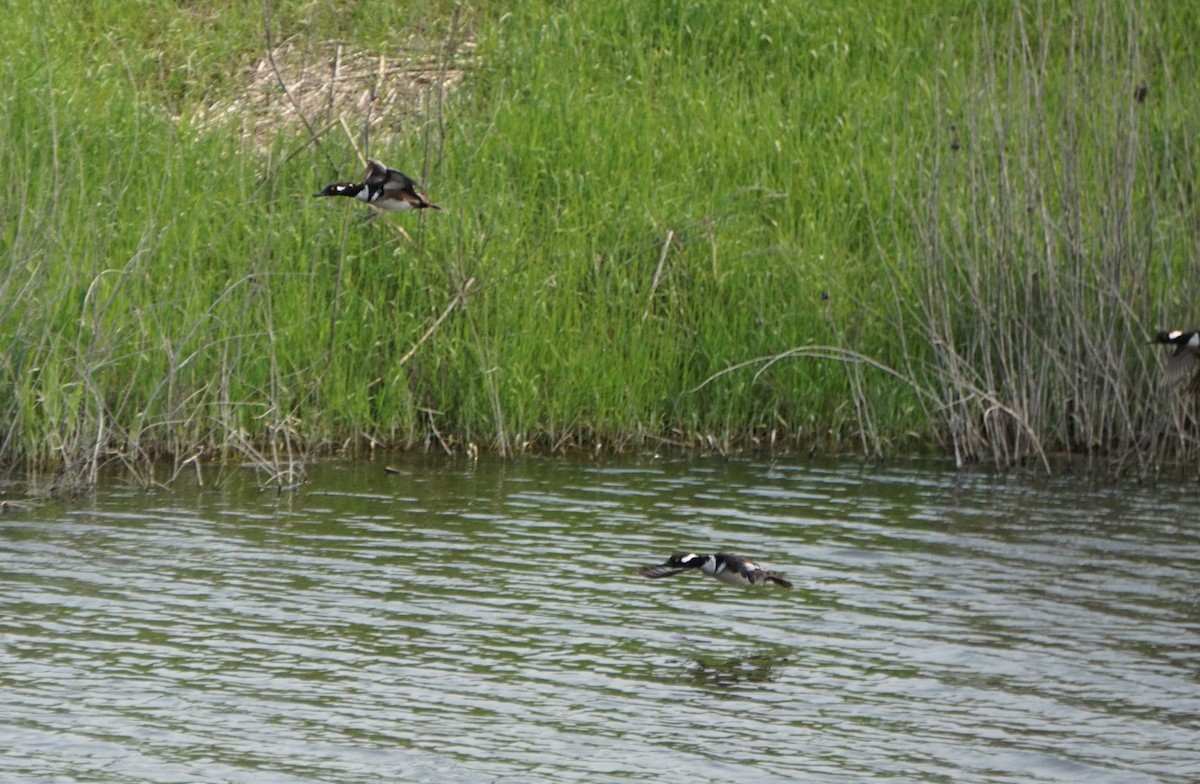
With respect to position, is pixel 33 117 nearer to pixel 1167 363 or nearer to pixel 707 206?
pixel 707 206

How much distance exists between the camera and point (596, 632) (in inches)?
316

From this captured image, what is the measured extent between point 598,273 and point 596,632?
4.78 meters

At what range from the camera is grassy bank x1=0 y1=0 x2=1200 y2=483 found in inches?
431

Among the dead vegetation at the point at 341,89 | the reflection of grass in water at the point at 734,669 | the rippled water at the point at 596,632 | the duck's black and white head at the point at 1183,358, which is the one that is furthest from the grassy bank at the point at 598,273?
the reflection of grass in water at the point at 734,669

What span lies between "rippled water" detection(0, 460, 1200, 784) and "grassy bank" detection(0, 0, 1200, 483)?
1.89 feet

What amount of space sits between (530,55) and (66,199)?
5525 millimetres

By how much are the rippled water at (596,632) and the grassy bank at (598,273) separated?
1.89 feet

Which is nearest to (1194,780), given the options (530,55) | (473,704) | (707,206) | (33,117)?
(473,704)

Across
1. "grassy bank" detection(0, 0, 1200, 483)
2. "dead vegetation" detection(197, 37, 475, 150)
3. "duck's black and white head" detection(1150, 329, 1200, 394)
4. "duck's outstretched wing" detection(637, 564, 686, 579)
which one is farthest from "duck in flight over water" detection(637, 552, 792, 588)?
"dead vegetation" detection(197, 37, 475, 150)

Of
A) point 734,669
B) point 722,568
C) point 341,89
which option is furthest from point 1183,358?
point 341,89

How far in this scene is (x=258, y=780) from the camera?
6.00 m

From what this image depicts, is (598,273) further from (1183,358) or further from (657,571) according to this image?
(657,571)

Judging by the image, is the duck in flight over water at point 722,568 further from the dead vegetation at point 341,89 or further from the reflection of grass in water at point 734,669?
the dead vegetation at point 341,89

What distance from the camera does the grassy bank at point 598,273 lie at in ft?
35.9
